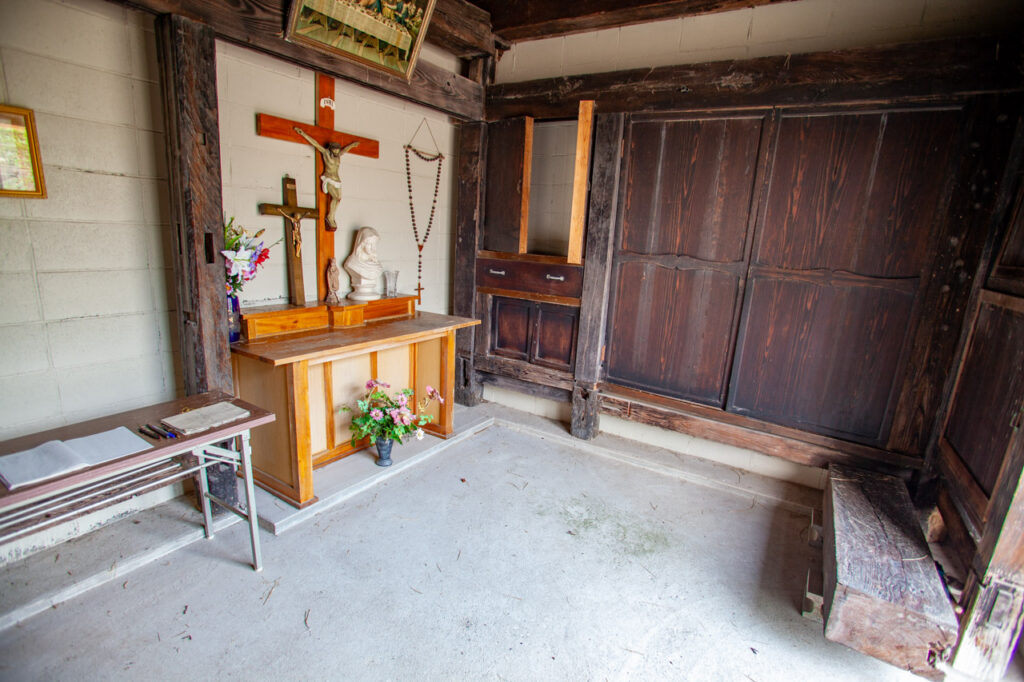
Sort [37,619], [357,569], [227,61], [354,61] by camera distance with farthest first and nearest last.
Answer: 1. [354,61]
2. [227,61]
3. [357,569]
4. [37,619]

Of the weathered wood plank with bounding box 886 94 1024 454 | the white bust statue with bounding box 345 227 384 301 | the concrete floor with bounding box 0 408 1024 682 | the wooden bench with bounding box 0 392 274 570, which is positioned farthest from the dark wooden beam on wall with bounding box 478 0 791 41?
the wooden bench with bounding box 0 392 274 570

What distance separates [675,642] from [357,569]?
1.38 m

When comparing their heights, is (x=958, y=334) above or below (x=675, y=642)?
above

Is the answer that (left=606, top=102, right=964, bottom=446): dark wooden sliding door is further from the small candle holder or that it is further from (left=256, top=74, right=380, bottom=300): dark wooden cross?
(left=256, top=74, right=380, bottom=300): dark wooden cross

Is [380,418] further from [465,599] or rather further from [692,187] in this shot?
[692,187]

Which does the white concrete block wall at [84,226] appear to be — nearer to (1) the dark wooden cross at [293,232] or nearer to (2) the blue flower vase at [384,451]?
(1) the dark wooden cross at [293,232]

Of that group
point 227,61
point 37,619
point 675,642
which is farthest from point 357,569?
point 227,61

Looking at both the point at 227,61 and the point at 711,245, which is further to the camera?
the point at 711,245

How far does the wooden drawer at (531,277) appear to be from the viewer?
3.62 m

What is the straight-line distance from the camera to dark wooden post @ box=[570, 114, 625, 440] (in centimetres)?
333

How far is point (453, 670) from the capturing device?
1733 millimetres

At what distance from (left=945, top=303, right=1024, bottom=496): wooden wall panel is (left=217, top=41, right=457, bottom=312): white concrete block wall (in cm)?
346

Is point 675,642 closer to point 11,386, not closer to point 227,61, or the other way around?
point 11,386

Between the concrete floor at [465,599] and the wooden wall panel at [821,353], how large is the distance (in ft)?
1.94
